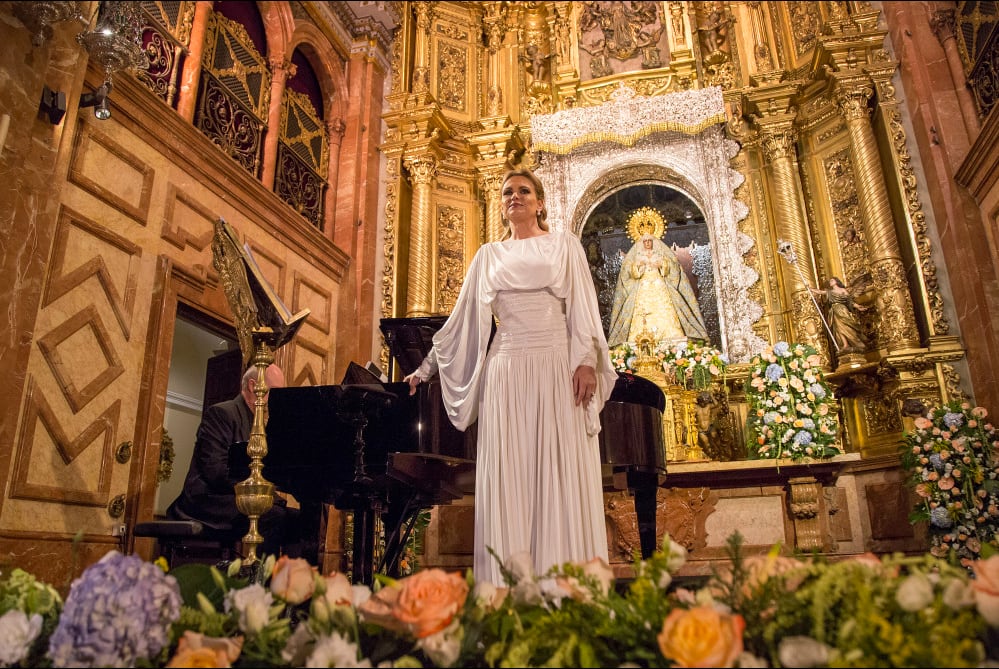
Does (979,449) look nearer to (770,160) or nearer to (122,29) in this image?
(770,160)

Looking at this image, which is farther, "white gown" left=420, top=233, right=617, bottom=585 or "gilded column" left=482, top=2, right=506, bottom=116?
"gilded column" left=482, top=2, right=506, bottom=116

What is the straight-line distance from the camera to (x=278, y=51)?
23.8 ft

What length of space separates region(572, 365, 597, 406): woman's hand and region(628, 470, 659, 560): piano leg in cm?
158

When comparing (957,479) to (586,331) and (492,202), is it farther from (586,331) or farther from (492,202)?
(492,202)

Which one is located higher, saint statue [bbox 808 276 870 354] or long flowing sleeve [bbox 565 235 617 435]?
saint statue [bbox 808 276 870 354]

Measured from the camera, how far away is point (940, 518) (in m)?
4.89

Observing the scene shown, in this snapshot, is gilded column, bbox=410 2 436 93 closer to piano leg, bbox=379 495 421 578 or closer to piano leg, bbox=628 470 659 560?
piano leg, bbox=379 495 421 578

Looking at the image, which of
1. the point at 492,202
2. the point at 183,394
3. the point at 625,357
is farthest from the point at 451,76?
the point at 183,394

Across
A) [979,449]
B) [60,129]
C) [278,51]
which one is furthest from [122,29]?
[979,449]

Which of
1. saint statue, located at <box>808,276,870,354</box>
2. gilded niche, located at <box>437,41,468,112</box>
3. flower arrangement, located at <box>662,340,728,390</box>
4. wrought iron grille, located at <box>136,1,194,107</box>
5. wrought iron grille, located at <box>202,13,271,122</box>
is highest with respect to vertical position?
gilded niche, located at <box>437,41,468,112</box>

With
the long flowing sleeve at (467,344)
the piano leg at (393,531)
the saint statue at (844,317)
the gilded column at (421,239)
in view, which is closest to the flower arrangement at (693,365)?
the saint statue at (844,317)

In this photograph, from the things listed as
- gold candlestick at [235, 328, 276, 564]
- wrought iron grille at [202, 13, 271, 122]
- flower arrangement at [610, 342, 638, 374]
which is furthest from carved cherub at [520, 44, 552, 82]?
gold candlestick at [235, 328, 276, 564]

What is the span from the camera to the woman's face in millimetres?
2699

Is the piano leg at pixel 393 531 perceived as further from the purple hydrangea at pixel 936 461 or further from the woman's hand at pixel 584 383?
the purple hydrangea at pixel 936 461
